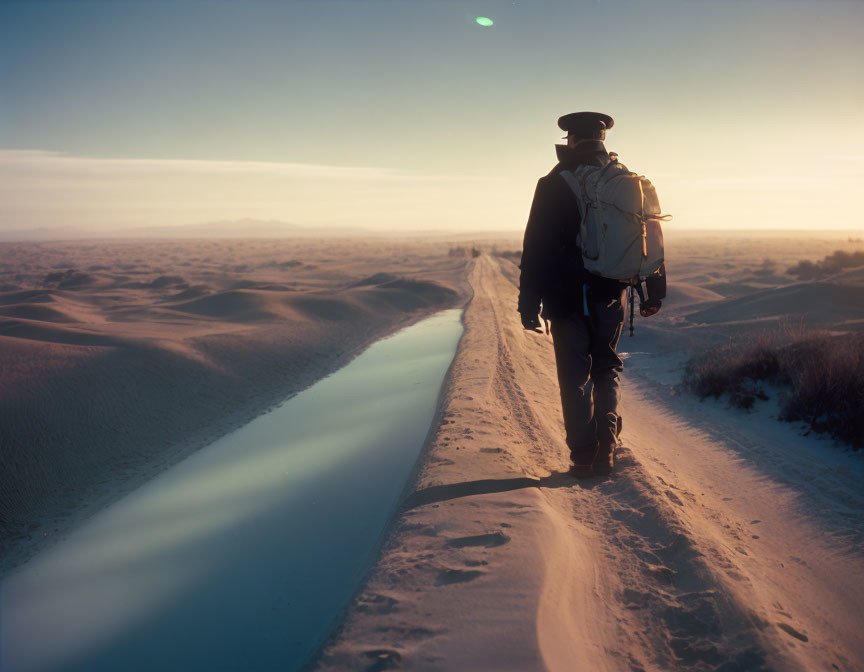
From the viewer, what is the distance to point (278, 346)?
33.9 feet

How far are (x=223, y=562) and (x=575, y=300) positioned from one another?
2.82 m

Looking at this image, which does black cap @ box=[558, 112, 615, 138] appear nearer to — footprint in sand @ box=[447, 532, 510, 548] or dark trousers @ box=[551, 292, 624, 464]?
dark trousers @ box=[551, 292, 624, 464]

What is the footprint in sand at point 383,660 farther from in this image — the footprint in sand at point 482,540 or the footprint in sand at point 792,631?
the footprint in sand at point 792,631

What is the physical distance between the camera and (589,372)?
3.71m

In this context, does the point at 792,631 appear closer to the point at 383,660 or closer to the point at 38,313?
the point at 383,660

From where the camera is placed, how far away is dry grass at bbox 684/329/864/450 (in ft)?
14.9

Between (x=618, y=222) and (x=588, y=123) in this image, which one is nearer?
(x=618, y=222)

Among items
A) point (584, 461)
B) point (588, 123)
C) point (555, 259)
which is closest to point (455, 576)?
point (584, 461)

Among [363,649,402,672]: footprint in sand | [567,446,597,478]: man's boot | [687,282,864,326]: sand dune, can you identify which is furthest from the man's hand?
[687,282,864,326]: sand dune

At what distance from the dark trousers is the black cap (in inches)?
44.7

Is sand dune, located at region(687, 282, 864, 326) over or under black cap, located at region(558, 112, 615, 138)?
under

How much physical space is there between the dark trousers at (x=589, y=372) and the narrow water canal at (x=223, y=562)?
1467mm

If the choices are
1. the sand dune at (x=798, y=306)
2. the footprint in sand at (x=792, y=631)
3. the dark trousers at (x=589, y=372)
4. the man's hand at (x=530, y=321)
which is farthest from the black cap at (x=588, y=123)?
the sand dune at (x=798, y=306)

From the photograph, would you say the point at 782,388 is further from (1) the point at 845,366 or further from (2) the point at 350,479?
(2) the point at 350,479
